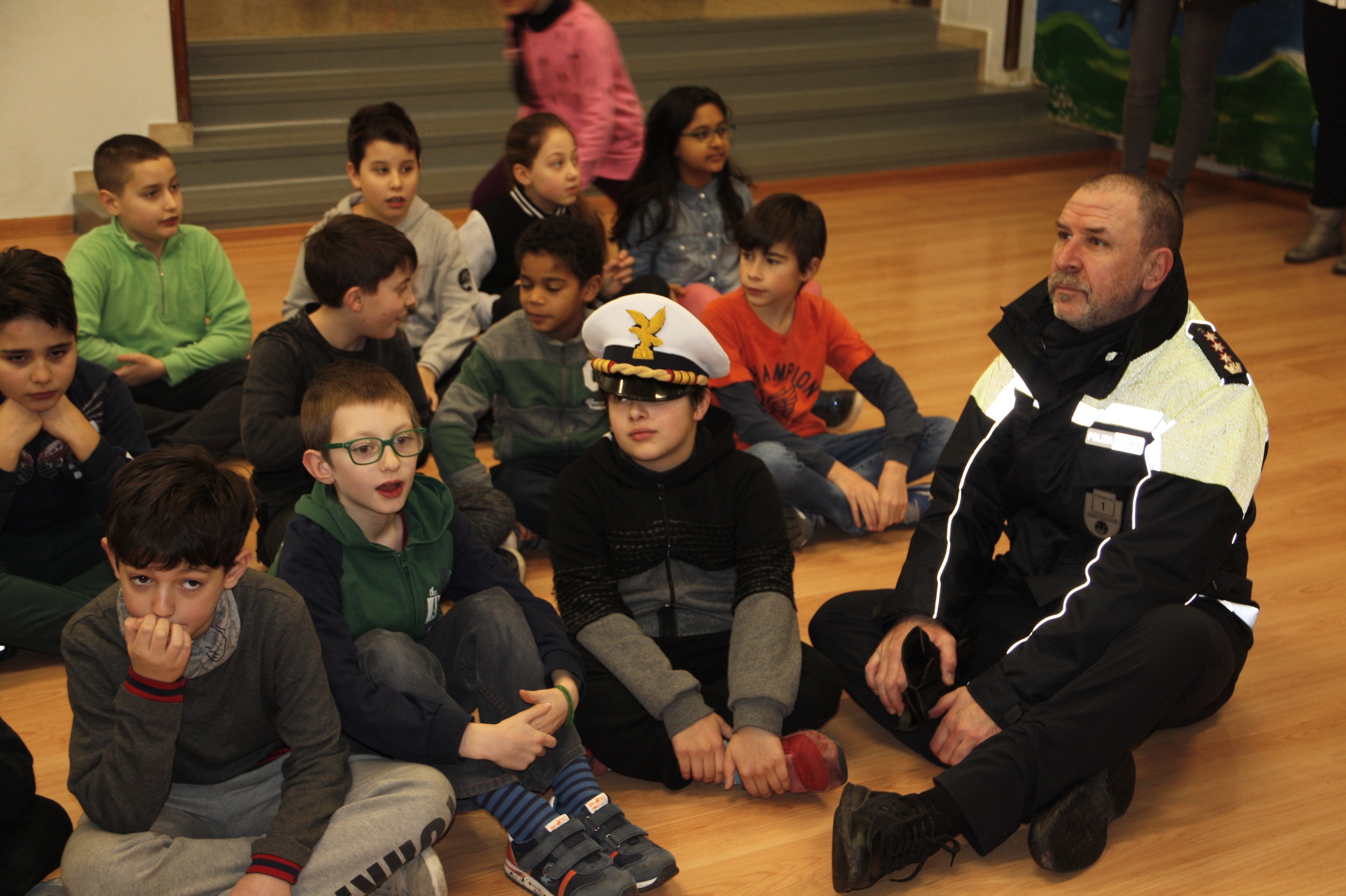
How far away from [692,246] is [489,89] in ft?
9.98

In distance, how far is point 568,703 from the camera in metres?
1.88

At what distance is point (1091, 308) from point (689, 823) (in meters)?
1.04

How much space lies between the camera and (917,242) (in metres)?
5.38

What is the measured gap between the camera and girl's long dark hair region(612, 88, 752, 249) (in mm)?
3561

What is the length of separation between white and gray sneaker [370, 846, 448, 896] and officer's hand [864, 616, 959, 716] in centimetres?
76

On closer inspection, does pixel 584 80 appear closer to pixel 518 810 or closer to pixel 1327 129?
pixel 518 810

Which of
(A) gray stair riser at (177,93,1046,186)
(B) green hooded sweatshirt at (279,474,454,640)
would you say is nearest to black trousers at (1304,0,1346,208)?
(A) gray stair riser at (177,93,1046,186)

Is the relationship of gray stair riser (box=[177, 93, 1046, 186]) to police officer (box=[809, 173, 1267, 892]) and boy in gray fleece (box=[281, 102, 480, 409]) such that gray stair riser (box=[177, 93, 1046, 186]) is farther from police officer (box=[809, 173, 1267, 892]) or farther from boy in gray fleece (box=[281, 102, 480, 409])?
police officer (box=[809, 173, 1267, 892])

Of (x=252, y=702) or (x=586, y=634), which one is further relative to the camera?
(x=586, y=634)

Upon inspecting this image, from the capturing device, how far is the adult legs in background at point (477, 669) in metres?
1.82

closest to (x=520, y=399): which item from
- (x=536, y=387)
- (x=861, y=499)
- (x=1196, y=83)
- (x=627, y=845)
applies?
(x=536, y=387)

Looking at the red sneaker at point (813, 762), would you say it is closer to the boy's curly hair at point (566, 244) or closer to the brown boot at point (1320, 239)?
the boy's curly hair at point (566, 244)

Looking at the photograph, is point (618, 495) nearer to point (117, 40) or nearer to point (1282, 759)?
point (1282, 759)

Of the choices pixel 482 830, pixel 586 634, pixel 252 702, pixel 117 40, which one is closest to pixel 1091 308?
pixel 586 634
